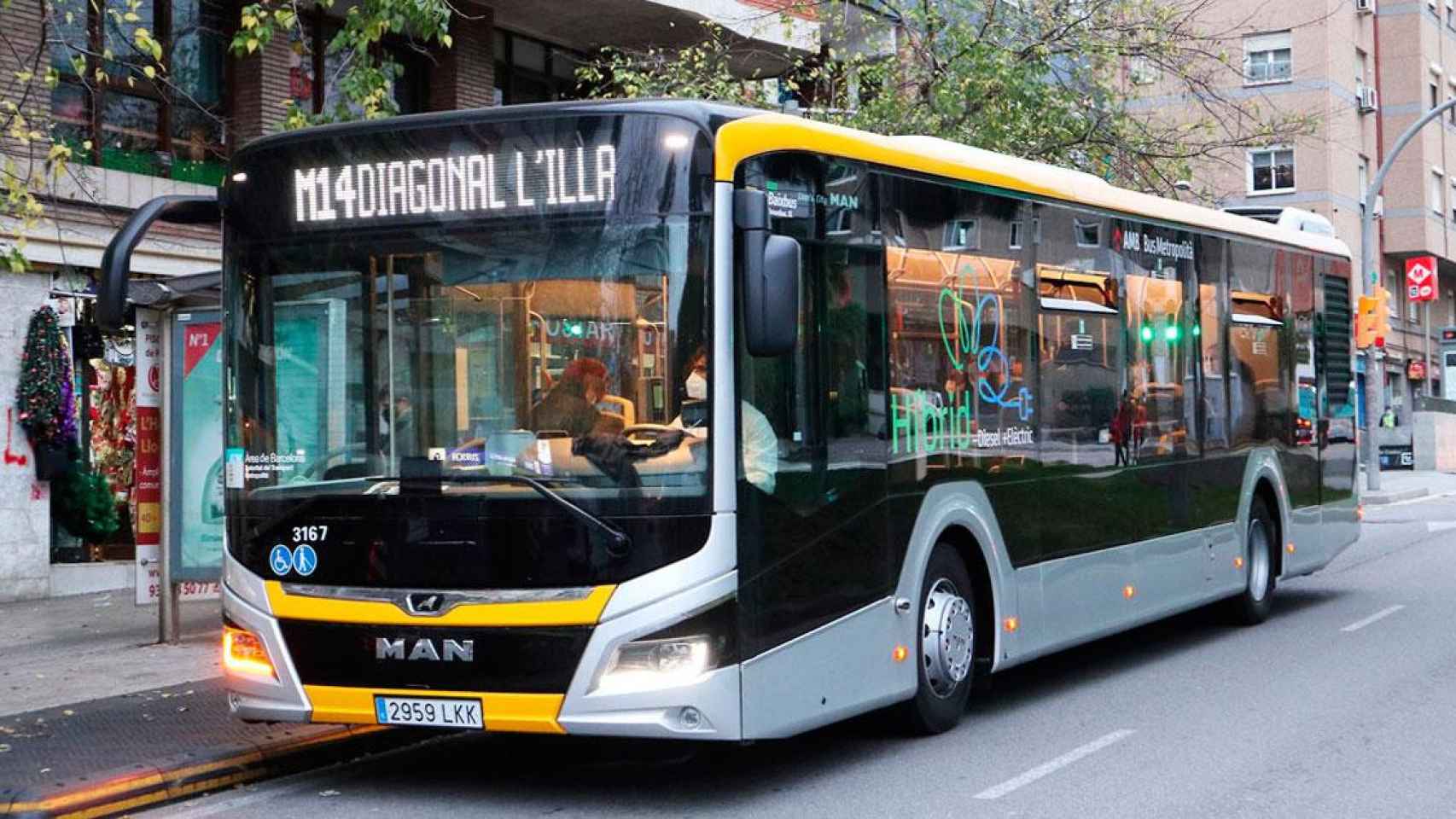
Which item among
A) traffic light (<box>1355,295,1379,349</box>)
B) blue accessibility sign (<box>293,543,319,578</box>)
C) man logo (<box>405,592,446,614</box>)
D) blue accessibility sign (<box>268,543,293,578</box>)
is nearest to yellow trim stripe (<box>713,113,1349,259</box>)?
man logo (<box>405,592,446,614</box>)

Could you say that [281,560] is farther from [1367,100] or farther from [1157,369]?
[1367,100]

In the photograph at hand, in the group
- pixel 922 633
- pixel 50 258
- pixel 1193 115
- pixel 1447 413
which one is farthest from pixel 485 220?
pixel 1447 413

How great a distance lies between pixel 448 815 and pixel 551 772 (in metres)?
1.10

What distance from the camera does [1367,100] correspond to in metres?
49.5

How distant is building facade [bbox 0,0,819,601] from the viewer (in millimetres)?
15953

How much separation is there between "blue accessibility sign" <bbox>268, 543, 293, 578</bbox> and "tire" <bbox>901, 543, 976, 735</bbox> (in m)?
2.94

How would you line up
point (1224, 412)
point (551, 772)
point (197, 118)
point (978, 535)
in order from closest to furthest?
point (551, 772) → point (978, 535) → point (1224, 412) → point (197, 118)

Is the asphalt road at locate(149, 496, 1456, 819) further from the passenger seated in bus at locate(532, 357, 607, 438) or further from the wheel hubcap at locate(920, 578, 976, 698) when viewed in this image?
the passenger seated in bus at locate(532, 357, 607, 438)

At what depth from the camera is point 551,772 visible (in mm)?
8672

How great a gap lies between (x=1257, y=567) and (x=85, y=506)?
34.0ft

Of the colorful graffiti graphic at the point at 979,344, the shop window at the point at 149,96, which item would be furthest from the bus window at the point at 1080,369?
the shop window at the point at 149,96

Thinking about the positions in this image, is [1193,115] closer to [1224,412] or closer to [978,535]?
[1224,412]

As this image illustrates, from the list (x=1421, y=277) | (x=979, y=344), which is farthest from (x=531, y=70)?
(x=1421, y=277)

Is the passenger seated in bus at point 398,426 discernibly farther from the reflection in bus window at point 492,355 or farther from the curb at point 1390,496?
the curb at point 1390,496
